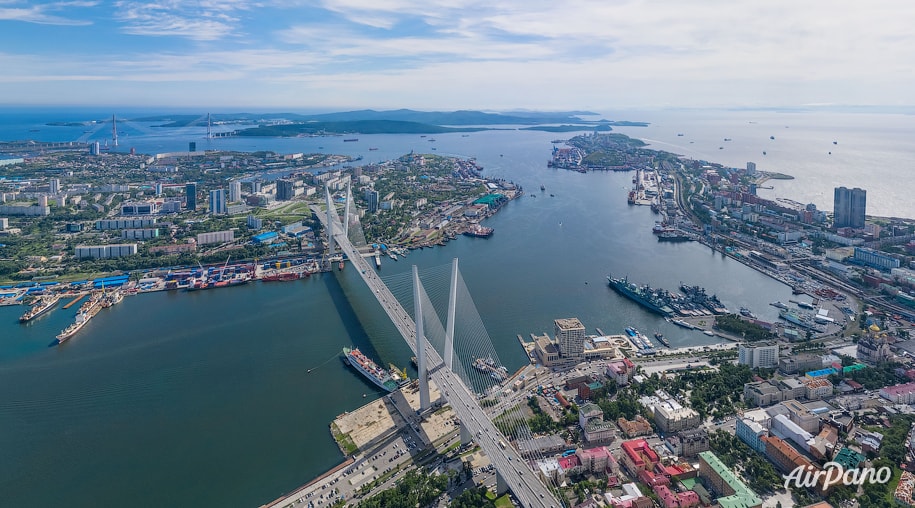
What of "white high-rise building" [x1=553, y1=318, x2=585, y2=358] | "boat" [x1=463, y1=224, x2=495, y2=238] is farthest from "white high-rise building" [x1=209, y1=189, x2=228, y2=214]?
"white high-rise building" [x1=553, y1=318, x2=585, y2=358]

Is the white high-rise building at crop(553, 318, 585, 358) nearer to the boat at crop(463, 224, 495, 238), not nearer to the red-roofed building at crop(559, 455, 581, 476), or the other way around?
the red-roofed building at crop(559, 455, 581, 476)

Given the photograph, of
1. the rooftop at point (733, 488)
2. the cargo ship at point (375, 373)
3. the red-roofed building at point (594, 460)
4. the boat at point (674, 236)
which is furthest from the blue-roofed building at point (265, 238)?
the rooftop at point (733, 488)

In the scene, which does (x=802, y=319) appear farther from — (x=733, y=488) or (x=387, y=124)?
(x=387, y=124)

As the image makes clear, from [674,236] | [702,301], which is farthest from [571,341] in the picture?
[674,236]

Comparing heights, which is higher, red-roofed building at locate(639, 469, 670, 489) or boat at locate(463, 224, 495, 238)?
boat at locate(463, 224, 495, 238)

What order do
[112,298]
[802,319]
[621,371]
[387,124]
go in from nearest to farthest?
[621,371] → [802,319] → [112,298] → [387,124]

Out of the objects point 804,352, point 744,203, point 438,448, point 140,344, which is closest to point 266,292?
point 140,344

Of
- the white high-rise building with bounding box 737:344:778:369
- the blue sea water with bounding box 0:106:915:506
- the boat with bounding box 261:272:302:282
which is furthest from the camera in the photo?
the boat with bounding box 261:272:302:282
